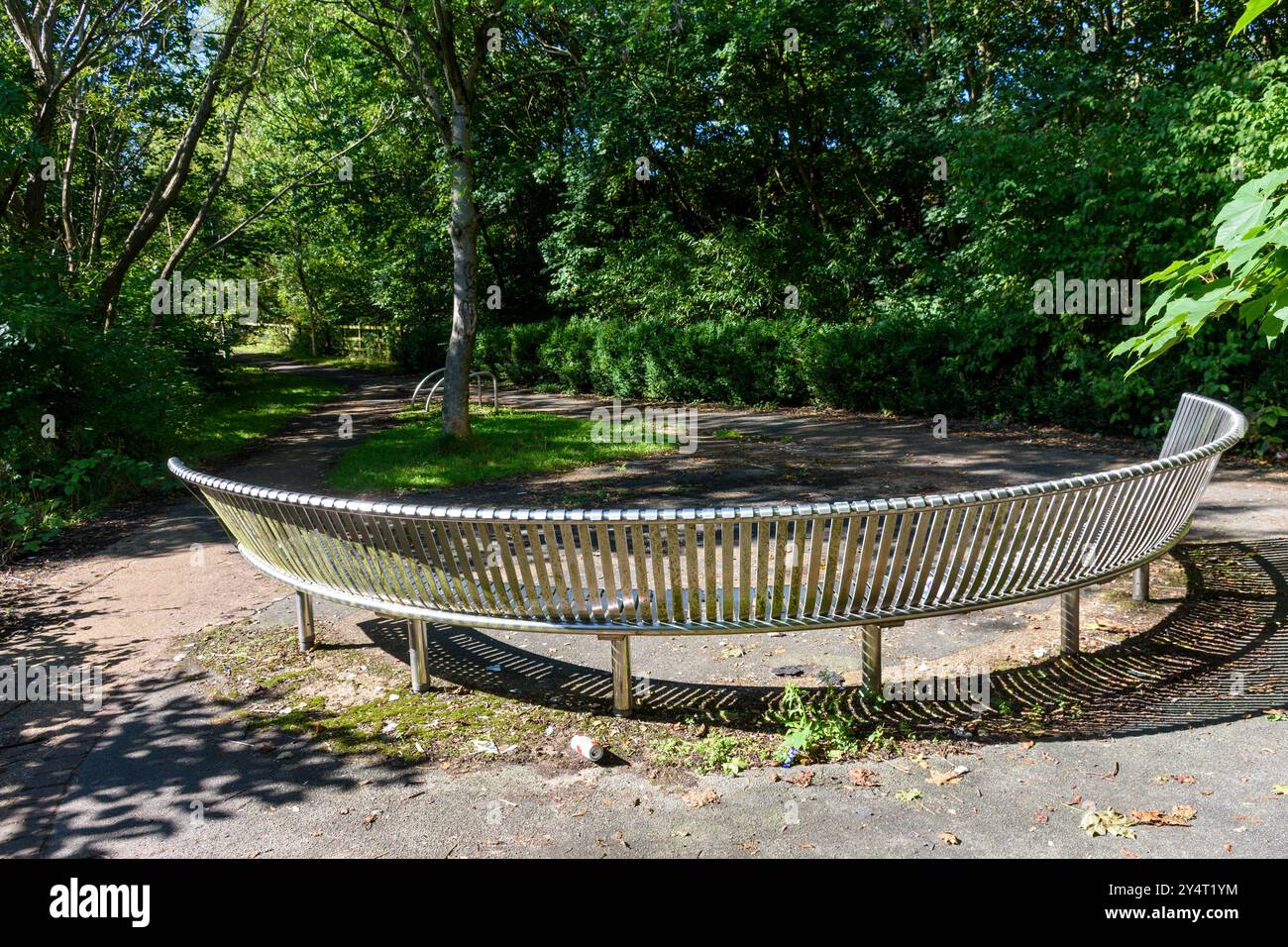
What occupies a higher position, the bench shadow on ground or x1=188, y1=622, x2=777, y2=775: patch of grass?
the bench shadow on ground

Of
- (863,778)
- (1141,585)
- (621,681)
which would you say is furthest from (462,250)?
(863,778)

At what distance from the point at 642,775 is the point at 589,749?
0.26 metres

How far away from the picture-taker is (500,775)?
12.2 ft

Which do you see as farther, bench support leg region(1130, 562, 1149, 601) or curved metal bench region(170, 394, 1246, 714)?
bench support leg region(1130, 562, 1149, 601)

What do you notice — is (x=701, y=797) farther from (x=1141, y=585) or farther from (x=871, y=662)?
(x=1141, y=585)

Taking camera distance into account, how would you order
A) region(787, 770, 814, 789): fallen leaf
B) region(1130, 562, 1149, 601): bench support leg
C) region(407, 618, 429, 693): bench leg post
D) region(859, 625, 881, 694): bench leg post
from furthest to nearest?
region(1130, 562, 1149, 601): bench support leg < region(407, 618, 429, 693): bench leg post < region(859, 625, 881, 694): bench leg post < region(787, 770, 814, 789): fallen leaf

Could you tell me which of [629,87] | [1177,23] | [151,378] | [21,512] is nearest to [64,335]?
[151,378]

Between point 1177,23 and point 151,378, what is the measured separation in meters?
16.6

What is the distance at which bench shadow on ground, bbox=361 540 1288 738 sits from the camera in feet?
13.2

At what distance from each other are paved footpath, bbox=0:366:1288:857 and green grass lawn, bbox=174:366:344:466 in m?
6.88

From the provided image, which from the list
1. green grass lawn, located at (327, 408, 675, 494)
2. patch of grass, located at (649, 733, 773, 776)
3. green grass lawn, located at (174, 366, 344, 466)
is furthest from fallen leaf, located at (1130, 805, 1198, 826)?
green grass lawn, located at (174, 366, 344, 466)

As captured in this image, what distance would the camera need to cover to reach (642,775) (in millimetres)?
3672

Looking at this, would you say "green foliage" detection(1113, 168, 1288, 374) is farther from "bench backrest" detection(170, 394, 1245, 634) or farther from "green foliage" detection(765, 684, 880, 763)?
"green foliage" detection(765, 684, 880, 763)

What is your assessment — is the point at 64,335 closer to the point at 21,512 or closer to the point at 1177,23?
the point at 21,512
